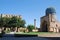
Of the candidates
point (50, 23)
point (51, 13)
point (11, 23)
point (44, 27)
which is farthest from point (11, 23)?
point (51, 13)

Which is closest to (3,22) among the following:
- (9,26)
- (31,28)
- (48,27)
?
(9,26)

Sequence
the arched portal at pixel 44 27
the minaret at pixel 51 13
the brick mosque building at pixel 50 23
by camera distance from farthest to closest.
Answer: the arched portal at pixel 44 27, the minaret at pixel 51 13, the brick mosque building at pixel 50 23

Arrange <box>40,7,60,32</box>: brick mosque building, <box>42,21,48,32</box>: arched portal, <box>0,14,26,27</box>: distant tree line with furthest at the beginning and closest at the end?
<box>0,14,26,27</box>: distant tree line, <box>42,21,48,32</box>: arched portal, <box>40,7,60,32</box>: brick mosque building

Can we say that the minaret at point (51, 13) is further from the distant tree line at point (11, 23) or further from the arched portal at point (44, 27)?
the distant tree line at point (11, 23)

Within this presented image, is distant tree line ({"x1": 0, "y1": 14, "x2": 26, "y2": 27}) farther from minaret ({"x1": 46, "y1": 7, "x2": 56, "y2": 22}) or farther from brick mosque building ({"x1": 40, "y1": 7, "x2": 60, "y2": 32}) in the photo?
minaret ({"x1": 46, "y1": 7, "x2": 56, "y2": 22})

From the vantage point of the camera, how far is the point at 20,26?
54.0 metres

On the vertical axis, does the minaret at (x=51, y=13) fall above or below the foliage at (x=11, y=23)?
above

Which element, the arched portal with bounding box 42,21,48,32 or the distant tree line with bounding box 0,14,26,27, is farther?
the distant tree line with bounding box 0,14,26,27

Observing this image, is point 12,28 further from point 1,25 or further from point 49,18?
point 49,18

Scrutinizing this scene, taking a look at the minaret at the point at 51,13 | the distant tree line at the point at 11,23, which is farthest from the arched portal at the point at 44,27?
the distant tree line at the point at 11,23

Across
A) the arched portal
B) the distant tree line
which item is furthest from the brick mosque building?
the distant tree line

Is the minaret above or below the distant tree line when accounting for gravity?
above

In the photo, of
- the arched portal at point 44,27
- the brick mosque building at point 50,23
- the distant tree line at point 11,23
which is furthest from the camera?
the distant tree line at point 11,23

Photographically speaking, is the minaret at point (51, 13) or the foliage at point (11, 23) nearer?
the minaret at point (51, 13)
